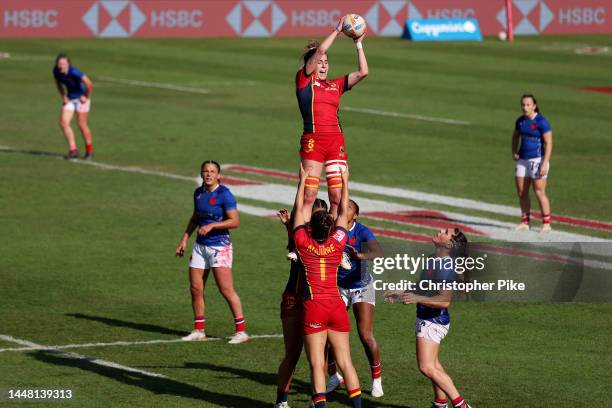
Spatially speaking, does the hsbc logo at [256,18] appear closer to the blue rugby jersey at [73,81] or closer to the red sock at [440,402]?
the blue rugby jersey at [73,81]

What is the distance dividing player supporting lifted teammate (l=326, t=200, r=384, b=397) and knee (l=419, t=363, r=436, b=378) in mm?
1171

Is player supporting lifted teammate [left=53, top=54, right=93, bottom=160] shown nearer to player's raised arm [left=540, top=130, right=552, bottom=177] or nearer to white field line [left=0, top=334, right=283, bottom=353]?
player's raised arm [left=540, top=130, right=552, bottom=177]

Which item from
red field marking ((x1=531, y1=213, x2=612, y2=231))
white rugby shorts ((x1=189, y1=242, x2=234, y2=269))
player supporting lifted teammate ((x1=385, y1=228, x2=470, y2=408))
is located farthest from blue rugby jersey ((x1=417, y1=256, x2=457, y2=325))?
red field marking ((x1=531, y1=213, x2=612, y2=231))

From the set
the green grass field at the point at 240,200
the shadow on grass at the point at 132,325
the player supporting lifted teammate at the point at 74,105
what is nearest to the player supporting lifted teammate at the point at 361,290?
the green grass field at the point at 240,200

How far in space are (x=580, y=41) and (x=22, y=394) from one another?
51.9 metres

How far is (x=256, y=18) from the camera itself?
61125 millimetres

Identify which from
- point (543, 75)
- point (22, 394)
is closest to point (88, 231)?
point (22, 394)

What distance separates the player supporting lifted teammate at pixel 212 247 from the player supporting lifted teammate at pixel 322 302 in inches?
160

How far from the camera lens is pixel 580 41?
206 feet

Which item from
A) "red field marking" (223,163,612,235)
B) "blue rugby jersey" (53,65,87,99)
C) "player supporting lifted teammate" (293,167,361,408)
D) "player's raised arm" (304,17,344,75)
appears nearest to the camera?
"player supporting lifted teammate" (293,167,361,408)

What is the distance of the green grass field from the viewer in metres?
15.4

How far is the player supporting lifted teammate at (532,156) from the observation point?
2403 cm

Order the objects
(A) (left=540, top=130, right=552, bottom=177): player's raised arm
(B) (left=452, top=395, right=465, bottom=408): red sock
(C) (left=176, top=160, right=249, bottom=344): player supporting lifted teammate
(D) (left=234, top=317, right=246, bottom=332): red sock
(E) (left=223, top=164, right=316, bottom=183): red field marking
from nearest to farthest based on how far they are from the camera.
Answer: (B) (left=452, top=395, right=465, bottom=408): red sock → (D) (left=234, top=317, right=246, bottom=332): red sock → (C) (left=176, top=160, right=249, bottom=344): player supporting lifted teammate → (A) (left=540, top=130, right=552, bottom=177): player's raised arm → (E) (left=223, top=164, right=316, bottom=183): red field marking

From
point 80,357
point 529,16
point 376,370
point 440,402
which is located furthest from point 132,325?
point 529,16
